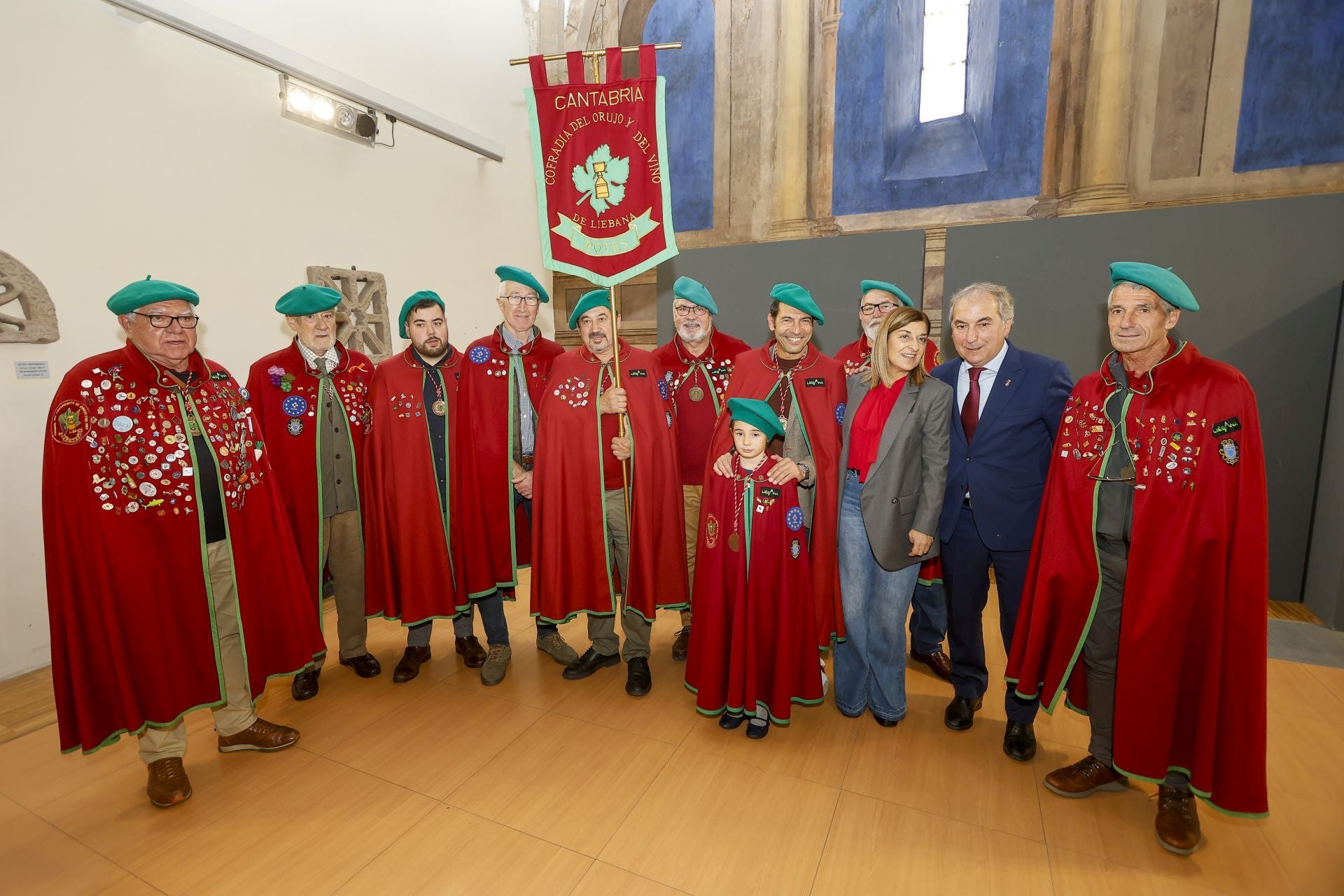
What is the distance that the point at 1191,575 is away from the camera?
6.77ft

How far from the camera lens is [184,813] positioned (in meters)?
2.38

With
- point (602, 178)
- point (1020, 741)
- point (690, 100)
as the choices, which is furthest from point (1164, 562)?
point (690, 100)

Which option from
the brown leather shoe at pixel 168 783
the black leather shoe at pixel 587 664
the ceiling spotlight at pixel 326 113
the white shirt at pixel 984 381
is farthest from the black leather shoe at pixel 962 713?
the ceiling spotlight at pixel 326 113

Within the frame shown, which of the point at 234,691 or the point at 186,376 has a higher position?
the point at 186,376

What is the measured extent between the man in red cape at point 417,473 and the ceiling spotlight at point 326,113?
2.16m

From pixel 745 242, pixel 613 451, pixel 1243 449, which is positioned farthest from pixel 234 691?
pixel 745 242

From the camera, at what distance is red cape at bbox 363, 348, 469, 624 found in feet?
10.5

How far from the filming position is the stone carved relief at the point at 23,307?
3.08 metres

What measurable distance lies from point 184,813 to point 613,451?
2212 mm

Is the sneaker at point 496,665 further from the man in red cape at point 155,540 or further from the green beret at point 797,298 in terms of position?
the green beret at point 797,298

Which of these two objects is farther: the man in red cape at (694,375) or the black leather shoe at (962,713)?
the man in red cape at (694,375)

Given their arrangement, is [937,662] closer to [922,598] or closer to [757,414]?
[922,598]

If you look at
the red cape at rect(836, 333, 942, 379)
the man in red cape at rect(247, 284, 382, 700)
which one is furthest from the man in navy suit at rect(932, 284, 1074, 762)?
the man in red cape at rect(247, 284, 382, 700)

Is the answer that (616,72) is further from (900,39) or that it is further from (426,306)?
(900,39)
